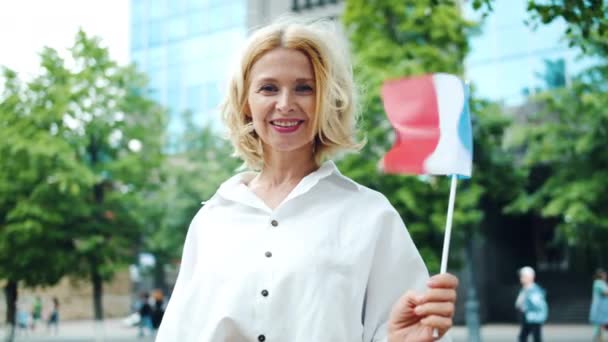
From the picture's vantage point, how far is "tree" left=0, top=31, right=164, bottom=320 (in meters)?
17.9

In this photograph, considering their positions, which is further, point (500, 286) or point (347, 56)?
point (500, 286)

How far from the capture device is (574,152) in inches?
766

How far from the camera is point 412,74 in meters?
16.7

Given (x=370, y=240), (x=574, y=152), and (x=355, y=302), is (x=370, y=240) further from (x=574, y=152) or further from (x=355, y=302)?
(x=574, y=152)

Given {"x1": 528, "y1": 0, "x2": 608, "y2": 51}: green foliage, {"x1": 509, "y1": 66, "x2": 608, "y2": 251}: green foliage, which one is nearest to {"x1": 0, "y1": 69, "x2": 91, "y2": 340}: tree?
{"x1": 509, "y1": 66, "x2": 608, "y2": 251}: green foliage

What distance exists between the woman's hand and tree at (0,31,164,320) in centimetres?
1654

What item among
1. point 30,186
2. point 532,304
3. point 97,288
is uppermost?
point 30,186

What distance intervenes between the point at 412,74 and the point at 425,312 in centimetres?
1533

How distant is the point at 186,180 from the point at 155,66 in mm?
25243

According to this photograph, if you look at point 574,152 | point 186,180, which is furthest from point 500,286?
point 186,180

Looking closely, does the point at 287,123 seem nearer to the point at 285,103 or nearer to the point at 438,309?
the point at 285,103

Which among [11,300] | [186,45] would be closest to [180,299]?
[11,300]

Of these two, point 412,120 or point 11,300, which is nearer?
point 412,120

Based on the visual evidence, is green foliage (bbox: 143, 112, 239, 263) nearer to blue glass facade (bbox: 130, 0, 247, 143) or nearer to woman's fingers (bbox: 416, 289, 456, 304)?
blue glass facade (bbox: 130, 0, 247, 143)
